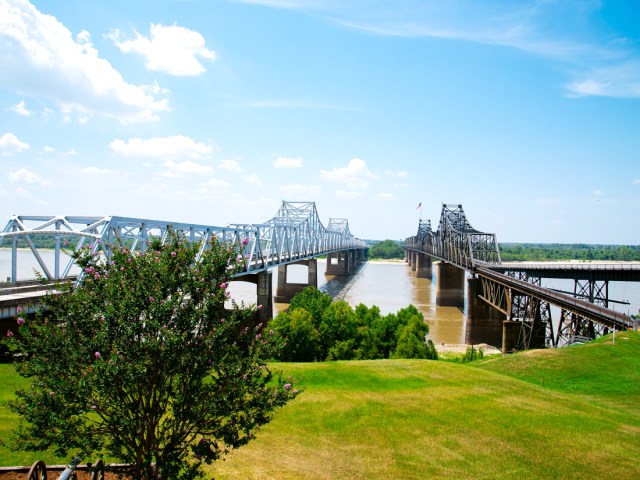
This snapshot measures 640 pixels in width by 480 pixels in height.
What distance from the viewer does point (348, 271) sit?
122562 millimetres

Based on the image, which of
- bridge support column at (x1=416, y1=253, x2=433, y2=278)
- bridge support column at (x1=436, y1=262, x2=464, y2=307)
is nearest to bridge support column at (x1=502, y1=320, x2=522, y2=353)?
bridge support column at (x1=436, y1=262, x2=464, y2=307)

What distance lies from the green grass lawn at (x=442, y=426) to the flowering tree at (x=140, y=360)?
137 inches


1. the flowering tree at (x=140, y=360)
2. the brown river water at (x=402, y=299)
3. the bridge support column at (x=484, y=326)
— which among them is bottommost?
the brown river water at (x=402, y=299)

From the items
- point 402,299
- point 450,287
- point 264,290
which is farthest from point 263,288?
point 450,287

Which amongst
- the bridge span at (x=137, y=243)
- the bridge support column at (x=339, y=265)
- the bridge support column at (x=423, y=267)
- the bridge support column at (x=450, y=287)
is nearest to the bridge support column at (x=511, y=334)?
the bridge span at (x=137, y=243)

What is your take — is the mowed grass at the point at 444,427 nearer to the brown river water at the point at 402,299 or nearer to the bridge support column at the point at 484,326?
the bridge support column at the point at 484,326

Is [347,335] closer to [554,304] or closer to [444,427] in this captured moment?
[554,304]

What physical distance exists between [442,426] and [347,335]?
1887 cm

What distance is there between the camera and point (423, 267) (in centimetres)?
11925

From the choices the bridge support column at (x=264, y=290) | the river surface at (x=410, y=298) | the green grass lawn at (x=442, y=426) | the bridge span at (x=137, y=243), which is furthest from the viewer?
the river surface at (x=410, y=298)

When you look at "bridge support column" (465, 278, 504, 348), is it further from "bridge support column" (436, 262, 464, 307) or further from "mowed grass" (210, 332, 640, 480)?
"bridge support column" (436, 262, 464, 307)

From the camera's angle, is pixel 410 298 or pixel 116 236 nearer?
pixel 116 236

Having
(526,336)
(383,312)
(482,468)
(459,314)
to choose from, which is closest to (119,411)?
(482,468)

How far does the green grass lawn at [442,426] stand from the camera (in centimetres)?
1032
